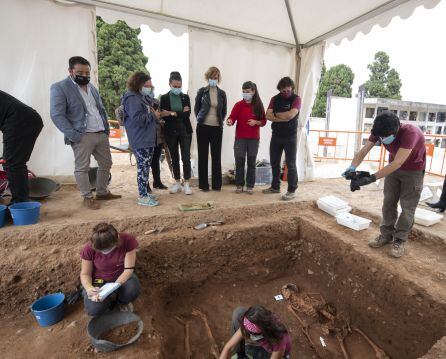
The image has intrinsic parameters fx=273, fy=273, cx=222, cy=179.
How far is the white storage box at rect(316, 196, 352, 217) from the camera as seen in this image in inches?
162

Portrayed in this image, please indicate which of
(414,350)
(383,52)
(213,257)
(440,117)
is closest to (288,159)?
(213,257)

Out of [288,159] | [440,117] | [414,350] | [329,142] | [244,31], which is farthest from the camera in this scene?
[440,117]

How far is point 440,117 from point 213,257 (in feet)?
89.7

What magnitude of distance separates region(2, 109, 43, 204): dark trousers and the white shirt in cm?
60

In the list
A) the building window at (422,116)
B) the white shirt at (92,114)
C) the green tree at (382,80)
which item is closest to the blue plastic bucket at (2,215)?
the white shirt at (92,114)

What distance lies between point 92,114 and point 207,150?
1809mm

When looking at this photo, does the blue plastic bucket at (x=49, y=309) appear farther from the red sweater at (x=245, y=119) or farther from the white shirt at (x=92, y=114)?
the red sweater at (x=245, y=119)

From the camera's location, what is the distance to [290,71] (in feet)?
18.3

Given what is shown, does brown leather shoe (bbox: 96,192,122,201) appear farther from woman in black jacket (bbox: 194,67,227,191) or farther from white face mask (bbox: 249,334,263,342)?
white face mask (bbox: 249,334,263,342)

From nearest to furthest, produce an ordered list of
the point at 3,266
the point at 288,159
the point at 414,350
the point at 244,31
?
the point at 414,350 → the point at 3,266 → the point at 288,159 → the point at 244,31

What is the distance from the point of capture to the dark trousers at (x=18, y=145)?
10.6 feet

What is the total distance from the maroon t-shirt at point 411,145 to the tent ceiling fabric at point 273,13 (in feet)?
6.49

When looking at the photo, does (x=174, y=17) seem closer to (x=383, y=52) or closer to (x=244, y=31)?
(x=244, y=31)

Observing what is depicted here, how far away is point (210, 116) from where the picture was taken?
438cm
